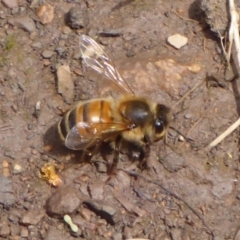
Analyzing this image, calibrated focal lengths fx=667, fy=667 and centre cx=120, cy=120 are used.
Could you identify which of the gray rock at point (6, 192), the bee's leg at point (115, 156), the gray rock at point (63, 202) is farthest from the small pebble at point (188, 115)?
the gray rock at point (6, 192)

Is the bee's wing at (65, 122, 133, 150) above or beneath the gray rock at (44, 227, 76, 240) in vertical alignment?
Answer: above

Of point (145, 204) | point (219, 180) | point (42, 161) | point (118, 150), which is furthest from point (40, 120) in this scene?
point (219, 180)

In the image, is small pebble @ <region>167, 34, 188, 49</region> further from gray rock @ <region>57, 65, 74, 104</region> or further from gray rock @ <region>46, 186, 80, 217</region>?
gray rock @ <region>46, 186, 80, 217</region>

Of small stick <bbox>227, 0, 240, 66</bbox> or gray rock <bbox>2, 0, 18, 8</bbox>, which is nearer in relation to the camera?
small stick <bbox>227, 0, 240, 66</bbox>

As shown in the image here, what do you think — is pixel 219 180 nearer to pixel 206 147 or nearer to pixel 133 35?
pixel 206 147

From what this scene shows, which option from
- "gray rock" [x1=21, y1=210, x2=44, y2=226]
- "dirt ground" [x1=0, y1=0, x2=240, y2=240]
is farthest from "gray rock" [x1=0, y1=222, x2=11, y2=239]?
"gray rock" [x1=21, y1=210, x2=44, y2=226]

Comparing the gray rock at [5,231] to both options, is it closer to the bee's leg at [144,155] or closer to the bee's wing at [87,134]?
the bee's wing at [87,134]
